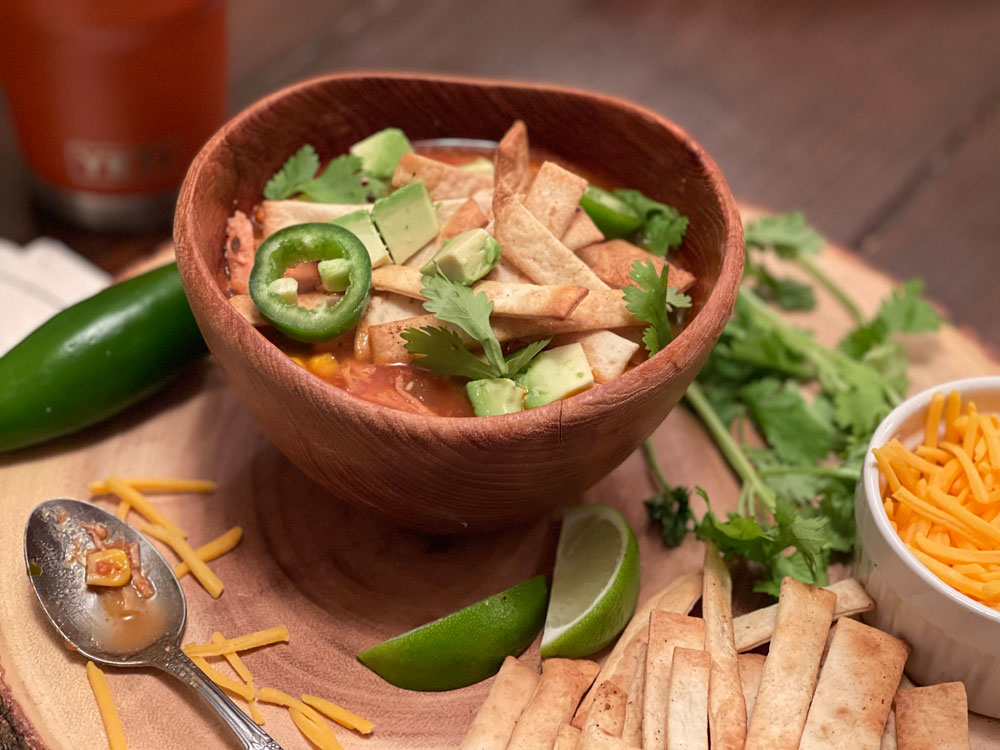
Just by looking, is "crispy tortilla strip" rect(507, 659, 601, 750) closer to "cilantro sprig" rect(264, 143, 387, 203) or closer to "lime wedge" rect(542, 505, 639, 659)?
"lime wedge" rect(542, 505, 639, 659)

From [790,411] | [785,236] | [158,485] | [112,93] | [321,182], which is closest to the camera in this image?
[158,485]

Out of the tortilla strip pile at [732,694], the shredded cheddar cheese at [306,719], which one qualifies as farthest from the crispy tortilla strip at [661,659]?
the shredded cheddar cheese at [306,719]

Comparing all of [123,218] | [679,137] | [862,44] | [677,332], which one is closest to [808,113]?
[862,44]

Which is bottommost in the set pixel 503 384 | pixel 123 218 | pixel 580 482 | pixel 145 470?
pixel 123 218

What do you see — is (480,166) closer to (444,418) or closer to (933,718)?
(444,418)

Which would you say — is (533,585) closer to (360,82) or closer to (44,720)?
(44,720)

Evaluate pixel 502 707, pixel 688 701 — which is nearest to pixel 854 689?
pixel 688 701
